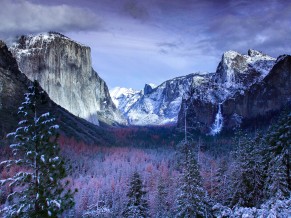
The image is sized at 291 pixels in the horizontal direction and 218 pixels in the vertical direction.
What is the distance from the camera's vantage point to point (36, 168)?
1809 cm

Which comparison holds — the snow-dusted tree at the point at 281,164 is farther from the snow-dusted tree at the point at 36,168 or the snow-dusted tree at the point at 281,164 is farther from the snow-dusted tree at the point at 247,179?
the snow-dusted tree at the point at 36,168

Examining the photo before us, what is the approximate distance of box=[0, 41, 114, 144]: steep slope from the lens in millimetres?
129000

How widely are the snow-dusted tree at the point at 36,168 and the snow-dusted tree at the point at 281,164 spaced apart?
1692 cm

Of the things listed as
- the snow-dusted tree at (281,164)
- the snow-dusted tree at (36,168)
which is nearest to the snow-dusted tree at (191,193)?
the snow-dusted tree at (281,164)

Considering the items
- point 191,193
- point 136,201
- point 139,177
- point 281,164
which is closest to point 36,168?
point 191,193

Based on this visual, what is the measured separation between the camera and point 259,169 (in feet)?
103

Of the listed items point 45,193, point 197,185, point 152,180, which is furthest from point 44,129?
point 152,180

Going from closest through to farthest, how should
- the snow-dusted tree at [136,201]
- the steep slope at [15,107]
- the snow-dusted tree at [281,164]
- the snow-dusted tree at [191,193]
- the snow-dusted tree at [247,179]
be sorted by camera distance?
the snow-dusted tree at [281,164], the snow-dusted tree at [191,193], the snow-dusted tree at [247,179], the snow-dusted tree at [136,201], the steep slope at [15,107]

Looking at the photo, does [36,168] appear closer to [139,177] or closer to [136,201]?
[136,201]

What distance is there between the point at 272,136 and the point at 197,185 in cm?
944

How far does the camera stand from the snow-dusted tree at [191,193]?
27328mm

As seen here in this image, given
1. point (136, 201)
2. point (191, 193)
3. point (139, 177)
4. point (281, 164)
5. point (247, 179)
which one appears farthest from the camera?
point (139, 177)

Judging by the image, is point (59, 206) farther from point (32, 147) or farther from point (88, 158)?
point (88, 158)

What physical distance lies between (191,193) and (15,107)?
128 m
